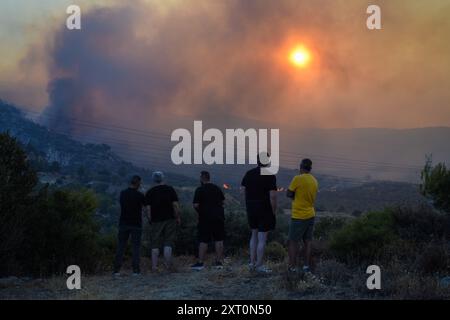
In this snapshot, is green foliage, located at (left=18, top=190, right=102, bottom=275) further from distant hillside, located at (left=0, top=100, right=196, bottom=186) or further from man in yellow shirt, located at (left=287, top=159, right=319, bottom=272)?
distant hillside, located at (left=0, top=100, right=196, bottom=186)

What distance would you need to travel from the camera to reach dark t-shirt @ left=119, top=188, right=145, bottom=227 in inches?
444

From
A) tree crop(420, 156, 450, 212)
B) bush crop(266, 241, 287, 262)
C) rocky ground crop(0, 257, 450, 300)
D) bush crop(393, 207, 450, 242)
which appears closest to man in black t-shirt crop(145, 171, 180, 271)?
rocky ground crop(0, 257, 450, 300)

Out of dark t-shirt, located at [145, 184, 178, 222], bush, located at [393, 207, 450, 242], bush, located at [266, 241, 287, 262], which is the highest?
dark t-shirt, located at [145, 184, 178, 222]

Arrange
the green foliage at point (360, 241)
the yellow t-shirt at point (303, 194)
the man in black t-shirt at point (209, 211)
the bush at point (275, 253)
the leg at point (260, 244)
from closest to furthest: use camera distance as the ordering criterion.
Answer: the yellow t-shirt at point (303, 194), the leg at point (260, 244), the man in black t-shirt at point (209, 211), the green foliage at point (360, 241), the bush at point (275, 253)

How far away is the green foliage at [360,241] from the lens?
13.2m

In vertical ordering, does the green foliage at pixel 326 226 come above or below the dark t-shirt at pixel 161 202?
below

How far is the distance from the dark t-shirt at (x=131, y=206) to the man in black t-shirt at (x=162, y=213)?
191 millimetres

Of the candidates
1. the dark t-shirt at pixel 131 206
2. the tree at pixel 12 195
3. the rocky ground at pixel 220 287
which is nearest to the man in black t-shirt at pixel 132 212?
the dark t-shirt at pixel 131 206

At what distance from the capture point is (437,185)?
1719 cm

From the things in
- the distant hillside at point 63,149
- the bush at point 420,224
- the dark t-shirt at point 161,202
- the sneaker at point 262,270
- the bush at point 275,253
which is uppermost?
the distant hillside at point 63,149

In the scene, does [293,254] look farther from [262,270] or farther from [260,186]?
[260,186]

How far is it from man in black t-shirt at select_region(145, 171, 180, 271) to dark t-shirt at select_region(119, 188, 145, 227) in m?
0.19

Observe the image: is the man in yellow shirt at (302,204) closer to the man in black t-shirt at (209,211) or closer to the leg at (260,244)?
the leg at (260,244)
